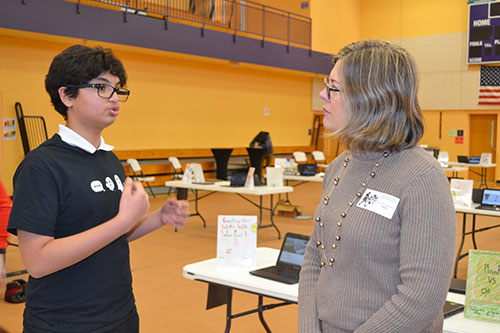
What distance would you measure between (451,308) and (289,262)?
0.93 meters

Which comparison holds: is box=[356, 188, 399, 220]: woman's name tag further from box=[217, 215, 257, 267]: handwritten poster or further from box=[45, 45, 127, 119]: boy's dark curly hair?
box=[217, 215, 257, 267]: handwritten poster

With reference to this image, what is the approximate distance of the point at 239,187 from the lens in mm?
7359

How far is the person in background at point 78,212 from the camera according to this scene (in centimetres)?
148

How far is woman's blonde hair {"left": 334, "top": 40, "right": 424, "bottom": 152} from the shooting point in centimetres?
133

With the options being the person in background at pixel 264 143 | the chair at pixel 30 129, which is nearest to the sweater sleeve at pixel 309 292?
the chair at pixel 30 129

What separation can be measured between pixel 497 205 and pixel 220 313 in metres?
3.08

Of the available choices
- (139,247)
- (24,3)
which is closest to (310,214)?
(139,247)

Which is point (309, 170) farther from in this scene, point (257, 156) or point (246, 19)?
point (246, 19)

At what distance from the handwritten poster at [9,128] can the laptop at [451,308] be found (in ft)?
29.9

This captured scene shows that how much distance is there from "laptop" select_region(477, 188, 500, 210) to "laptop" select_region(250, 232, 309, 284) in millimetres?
3286

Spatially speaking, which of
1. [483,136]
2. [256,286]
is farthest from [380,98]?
[483,136]

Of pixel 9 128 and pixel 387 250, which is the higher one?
pixel 9 128

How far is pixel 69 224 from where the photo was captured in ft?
5.14

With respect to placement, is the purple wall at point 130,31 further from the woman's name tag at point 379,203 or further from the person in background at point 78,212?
the woman's name tag at point 379,203
